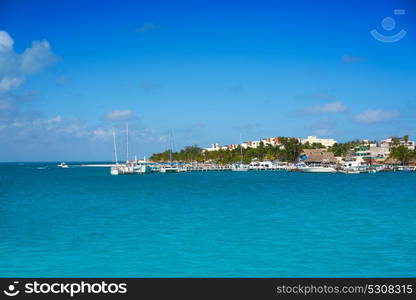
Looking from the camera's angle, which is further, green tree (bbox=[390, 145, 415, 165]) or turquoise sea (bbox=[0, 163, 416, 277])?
green tree (bbox=[390, 145, 415, 165])

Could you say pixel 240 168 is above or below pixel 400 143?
below

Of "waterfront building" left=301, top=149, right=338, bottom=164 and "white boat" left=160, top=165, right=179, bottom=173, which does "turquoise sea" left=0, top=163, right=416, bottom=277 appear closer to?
"white boat" left=160, top=165, right=179, bottom=173

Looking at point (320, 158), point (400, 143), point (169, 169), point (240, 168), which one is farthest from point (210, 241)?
point (400, 143)

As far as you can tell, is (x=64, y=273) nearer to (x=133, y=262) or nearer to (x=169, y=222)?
(x=133, y=262)

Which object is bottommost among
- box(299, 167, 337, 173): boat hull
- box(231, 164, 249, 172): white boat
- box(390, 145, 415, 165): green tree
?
box(299, 167, 337, 173): boat hull

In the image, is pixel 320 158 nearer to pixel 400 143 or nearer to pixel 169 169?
pixel 400 143

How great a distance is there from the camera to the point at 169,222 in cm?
2355

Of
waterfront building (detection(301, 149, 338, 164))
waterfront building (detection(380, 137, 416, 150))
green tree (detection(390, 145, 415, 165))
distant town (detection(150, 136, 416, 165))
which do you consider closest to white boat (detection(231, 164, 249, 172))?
distant town (detection(150, 136, 416, 165))

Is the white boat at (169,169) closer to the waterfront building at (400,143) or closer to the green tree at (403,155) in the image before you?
the green tree at (403,155)

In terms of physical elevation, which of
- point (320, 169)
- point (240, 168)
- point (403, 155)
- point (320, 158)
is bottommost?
point (320, 169)

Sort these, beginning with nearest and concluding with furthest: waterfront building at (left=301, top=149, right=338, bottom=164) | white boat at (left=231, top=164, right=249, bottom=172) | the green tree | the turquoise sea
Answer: the turquoise sea
the green tree
waterfront building at (left=301, top=149, right=338, bottom=164)
white boat at (left=231, top=164, right=249, bottom=172)

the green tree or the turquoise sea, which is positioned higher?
the green tree

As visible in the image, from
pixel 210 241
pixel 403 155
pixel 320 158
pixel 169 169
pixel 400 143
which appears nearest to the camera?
pixel 210 241

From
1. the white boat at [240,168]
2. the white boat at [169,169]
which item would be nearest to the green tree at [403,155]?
the white boat at [240,168]
